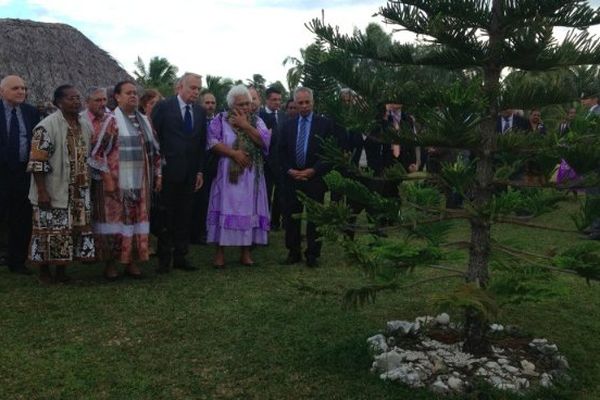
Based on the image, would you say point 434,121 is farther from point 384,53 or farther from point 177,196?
point 177,196

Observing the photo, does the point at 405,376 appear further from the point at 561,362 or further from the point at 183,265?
the point at 183,265

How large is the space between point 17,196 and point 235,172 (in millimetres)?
2209

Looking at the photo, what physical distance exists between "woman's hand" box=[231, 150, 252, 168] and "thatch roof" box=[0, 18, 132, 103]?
4.54 metres

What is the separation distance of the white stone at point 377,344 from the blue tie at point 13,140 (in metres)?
4.17

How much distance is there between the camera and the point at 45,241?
6.05m

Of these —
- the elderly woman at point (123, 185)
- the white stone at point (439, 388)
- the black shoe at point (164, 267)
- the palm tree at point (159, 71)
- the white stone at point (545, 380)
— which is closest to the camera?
the white stone at point (439, 388)

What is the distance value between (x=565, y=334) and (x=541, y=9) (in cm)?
258

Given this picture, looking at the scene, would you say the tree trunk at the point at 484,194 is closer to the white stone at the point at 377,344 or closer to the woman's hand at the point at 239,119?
the white stone at the point at 377,344

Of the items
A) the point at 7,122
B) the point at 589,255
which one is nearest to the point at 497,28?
the point at 589,255

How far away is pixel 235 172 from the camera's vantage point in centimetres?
707

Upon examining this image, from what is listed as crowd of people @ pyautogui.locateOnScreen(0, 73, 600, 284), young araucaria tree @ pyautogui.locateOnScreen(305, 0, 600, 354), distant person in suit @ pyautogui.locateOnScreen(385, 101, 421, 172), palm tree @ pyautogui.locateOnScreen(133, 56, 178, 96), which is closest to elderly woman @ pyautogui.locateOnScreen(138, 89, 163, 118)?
crowd of people @ pyautogui.locateOnScreen(0, 73, 600, 284)

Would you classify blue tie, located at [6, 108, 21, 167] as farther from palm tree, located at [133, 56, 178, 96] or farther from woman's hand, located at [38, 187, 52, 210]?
palm tree, located at [133, 56, 178, 96]

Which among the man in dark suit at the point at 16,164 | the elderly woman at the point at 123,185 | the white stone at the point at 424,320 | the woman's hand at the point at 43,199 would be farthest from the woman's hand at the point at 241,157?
the white stone at the point at 424,320

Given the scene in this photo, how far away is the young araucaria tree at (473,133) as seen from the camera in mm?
3451
